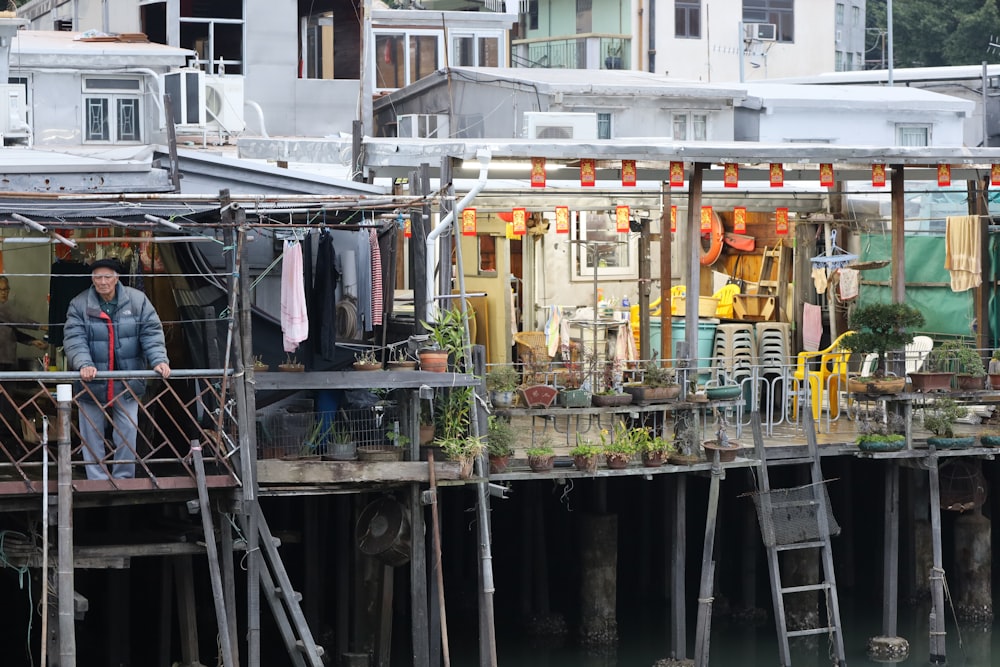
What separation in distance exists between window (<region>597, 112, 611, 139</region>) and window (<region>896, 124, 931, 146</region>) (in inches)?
210

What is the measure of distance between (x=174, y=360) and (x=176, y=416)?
0.51 m

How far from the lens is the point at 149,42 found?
83.9ft

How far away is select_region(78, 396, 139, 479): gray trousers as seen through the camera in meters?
12.6

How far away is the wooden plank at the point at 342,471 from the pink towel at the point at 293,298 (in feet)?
3.48

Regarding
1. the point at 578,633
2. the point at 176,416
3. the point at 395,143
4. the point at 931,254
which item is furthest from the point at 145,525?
the point at 931,254

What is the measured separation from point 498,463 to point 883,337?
4.39 metres

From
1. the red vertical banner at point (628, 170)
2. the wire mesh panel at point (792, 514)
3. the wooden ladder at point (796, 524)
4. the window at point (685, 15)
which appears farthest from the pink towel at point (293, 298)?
the window at point (685, 15)

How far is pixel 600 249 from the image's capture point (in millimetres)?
23500

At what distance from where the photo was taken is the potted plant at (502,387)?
15.5m

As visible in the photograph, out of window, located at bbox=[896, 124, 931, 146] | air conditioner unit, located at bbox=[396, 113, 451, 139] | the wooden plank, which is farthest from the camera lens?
window, located at bbox=[896, 124, 931, 146]

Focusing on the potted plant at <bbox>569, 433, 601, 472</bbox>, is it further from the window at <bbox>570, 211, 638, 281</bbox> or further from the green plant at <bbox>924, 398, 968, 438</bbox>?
the window at <bbox>570, 211, 638, 281</bbox>

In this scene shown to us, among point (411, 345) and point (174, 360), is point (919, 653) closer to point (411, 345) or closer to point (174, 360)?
point (411, 345)

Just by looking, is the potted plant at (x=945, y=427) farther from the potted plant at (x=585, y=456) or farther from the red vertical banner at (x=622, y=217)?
the red vertical banner at (x=622, y=217)

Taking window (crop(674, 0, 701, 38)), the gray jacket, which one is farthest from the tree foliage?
the gray jacket
